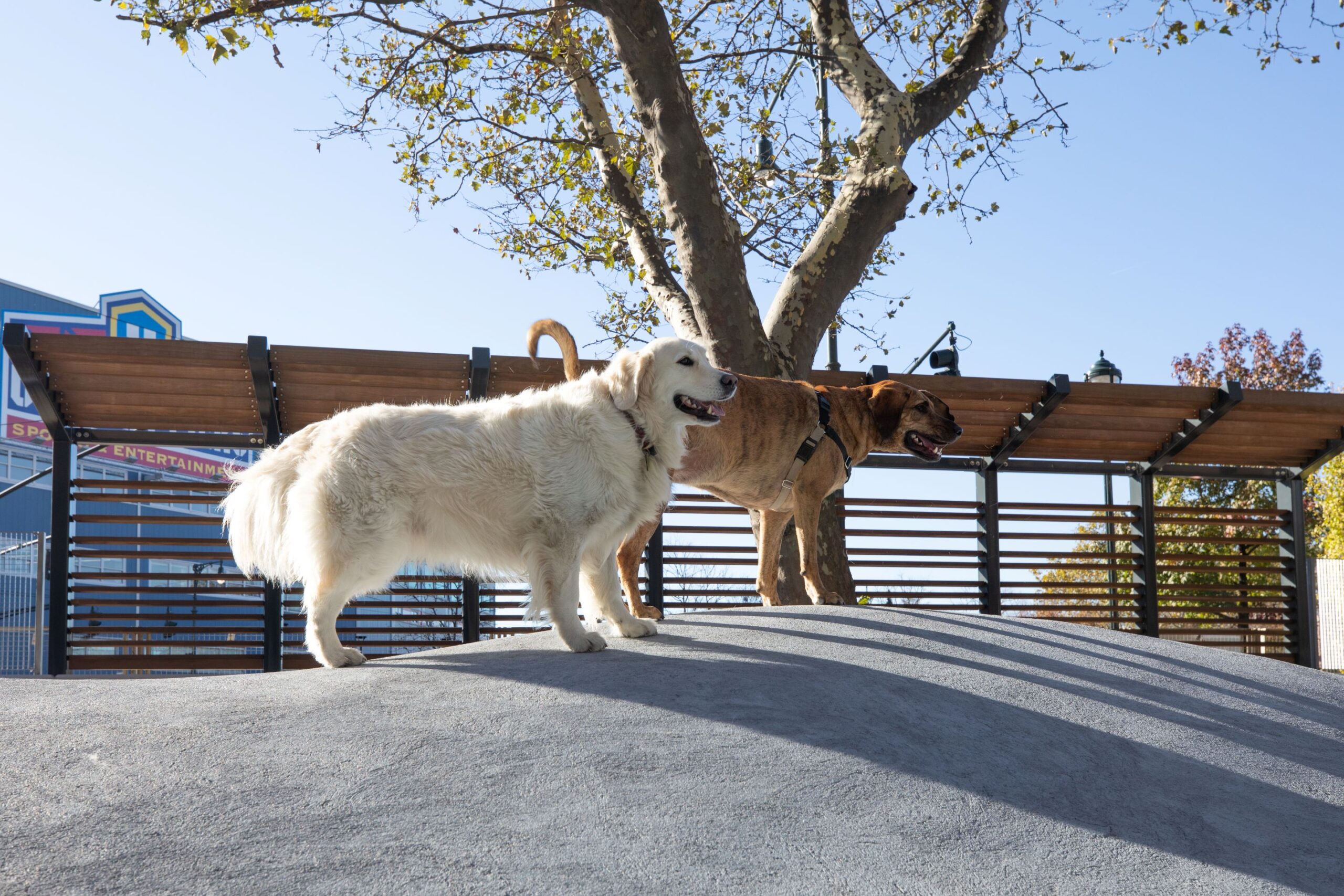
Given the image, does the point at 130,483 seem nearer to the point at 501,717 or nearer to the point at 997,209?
the point at 501,717

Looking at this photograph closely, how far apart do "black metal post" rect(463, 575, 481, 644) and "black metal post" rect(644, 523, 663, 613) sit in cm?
160

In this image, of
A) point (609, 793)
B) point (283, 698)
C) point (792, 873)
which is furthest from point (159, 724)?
point (792, 873)

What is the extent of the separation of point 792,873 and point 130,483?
30.5 ft

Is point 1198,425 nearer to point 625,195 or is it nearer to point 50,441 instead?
point 625,195

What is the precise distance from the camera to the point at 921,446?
8234mm

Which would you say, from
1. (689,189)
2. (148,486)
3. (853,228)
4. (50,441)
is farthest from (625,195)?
(50,441)

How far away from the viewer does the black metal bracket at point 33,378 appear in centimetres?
883

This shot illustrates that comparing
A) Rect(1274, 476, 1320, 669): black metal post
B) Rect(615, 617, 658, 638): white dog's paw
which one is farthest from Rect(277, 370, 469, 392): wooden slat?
Rect(1274, 476, 1320, 669): black metal post

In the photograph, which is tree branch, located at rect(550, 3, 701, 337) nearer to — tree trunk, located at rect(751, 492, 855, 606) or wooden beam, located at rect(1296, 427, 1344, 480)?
tree trunk, located at rect(751, 492, 855, 606)

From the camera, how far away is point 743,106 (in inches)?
495

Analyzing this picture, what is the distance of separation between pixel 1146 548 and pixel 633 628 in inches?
330

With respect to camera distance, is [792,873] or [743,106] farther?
[743,106]

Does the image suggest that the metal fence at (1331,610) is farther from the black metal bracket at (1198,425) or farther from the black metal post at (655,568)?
the black metal post at (655,568)

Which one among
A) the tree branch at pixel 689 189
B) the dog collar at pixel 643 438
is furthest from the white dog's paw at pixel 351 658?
the tree branch at pixel 689 189
